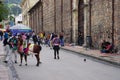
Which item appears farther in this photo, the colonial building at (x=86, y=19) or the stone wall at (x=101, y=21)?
the stone wall at (x=101, y=21)

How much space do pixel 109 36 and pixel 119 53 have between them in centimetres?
261

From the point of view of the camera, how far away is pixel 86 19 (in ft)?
104

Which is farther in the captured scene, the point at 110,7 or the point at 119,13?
the point at 110,7

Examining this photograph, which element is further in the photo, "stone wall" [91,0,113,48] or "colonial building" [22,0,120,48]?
"stone wall" [91,0,113,48]

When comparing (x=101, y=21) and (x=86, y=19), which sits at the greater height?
(x=86, y=19)

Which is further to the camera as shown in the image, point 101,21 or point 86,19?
point 86,19

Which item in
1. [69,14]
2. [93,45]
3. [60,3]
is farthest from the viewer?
[60,3]

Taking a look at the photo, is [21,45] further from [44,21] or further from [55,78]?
[44,21]

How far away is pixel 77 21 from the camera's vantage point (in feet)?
119

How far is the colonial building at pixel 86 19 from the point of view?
25.1m

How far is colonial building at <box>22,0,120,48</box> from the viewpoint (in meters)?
25.1

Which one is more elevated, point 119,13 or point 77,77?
point 119,13

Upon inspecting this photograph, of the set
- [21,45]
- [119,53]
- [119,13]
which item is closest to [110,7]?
[119,13]

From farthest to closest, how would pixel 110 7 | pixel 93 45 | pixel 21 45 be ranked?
pixel 93 45, pixel 110 7, pixel 21 45
